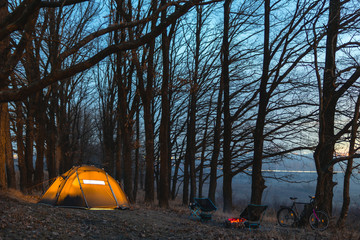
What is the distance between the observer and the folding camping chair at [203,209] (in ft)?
39.0

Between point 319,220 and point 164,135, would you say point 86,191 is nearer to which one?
point 164,135

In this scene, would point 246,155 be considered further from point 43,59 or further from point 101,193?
point 43,59

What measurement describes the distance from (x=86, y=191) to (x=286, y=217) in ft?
24.2

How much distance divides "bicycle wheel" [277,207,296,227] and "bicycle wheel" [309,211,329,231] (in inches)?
23.7

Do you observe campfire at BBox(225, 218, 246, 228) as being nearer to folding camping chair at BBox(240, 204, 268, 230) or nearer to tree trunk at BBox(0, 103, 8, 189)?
folding camping chair at BBox(240, 204, 268, 230)

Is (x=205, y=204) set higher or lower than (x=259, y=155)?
lower

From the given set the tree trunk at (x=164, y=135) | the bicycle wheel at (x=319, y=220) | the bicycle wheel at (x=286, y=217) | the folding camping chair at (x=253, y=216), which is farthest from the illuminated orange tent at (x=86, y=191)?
the bicycle wheel at (x=319, y=220)

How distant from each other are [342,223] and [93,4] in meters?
17.7

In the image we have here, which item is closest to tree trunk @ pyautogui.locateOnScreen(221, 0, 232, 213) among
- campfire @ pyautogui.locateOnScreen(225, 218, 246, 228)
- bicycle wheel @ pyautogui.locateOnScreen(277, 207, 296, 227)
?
bicycle wheel @ pyautogui.locateOnScreen(277, 207, 296, 227)

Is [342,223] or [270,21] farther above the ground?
[270,21]

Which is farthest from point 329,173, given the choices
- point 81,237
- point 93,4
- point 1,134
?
point 93,4

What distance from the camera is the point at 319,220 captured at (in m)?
11.4

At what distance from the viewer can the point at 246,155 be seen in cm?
2212

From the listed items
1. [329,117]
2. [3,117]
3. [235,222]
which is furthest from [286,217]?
[3,117]
